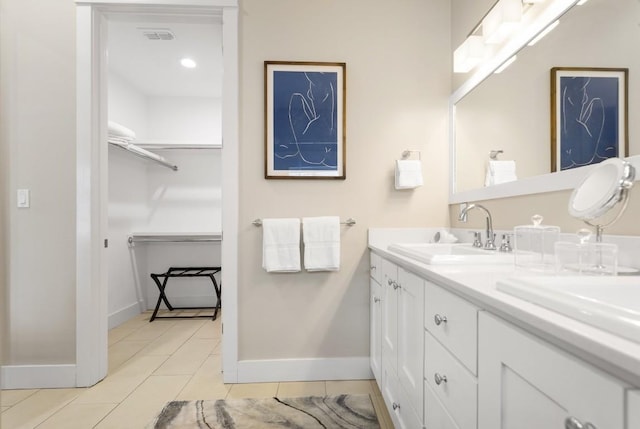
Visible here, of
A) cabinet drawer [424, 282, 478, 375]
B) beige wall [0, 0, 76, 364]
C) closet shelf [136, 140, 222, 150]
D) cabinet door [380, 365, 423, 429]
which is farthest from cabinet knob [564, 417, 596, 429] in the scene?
closet shelf [136, 140, 222, 150]

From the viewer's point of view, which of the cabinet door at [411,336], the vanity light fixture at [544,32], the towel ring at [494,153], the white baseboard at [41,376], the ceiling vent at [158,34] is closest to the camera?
the cabinet door at [411,336]

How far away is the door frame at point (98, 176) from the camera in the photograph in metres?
1.96

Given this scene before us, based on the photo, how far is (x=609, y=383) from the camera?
41 centimetres

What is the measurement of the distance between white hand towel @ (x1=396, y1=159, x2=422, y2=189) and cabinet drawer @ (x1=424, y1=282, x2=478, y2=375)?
1.04 metres

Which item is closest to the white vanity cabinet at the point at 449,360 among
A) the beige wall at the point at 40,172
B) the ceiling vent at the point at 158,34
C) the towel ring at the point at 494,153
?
the towel ring at the point at 494,153

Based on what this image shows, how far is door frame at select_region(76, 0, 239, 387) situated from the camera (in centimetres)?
196

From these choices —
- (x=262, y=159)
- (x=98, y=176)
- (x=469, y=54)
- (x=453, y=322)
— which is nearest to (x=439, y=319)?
(x=453, y=322)

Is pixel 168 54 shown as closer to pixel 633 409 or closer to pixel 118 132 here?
pixel 118 132

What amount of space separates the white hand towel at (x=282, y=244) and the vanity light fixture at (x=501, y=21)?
142 centimetres

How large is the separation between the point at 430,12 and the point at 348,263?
5.51ft

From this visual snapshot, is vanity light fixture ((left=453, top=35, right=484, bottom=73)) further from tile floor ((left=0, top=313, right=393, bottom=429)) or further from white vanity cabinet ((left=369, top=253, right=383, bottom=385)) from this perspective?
tile floor ((left=0, top=313, right=393, bottom=429))

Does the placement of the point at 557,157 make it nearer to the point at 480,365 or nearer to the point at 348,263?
the point at 480,365

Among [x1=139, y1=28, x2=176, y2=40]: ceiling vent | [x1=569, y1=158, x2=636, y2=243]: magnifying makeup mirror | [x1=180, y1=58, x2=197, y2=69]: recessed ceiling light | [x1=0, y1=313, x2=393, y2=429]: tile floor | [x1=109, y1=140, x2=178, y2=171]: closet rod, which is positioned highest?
[x1=139, y1=28, x2=176, y2=40]: ceiling vent

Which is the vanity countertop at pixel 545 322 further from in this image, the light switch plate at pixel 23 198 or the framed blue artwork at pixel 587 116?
the light switch plate at pixel 23 198
